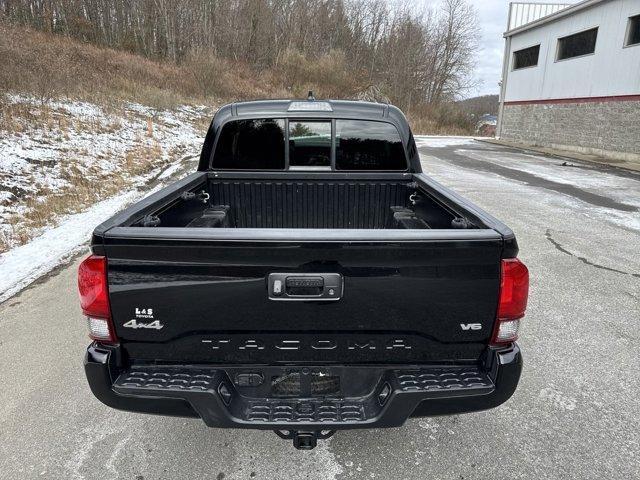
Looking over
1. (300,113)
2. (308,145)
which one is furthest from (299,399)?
(300,113)

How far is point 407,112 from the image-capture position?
132 feet

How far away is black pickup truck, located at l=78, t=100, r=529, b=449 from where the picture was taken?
175cm

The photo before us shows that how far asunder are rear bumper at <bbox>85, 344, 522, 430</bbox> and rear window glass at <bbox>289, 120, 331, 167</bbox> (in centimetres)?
219

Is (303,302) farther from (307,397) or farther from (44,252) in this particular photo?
(44,252)

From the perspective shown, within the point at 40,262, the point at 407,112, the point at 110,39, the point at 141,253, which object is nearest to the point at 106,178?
the point at 40,262

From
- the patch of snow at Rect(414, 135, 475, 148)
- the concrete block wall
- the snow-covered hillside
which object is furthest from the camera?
the patch of snow at Rect(414, 135, 475, 148)

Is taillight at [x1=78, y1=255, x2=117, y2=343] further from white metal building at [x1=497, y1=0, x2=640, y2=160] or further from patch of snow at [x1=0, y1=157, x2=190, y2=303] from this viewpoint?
white metal building at [x1=497, y1=0, x2=640, y2=160]

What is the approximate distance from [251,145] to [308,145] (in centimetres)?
51

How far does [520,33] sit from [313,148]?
26.9 metres

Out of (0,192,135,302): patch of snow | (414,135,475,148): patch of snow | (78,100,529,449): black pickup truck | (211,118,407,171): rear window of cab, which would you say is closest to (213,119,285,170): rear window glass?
(211,118,407,171): rear window of cab

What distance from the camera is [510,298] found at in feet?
6.10

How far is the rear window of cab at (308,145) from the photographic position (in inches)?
143

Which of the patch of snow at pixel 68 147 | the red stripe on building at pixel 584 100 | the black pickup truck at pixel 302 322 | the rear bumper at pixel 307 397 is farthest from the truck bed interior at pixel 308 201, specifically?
the red stripe on building at pixel 584 100

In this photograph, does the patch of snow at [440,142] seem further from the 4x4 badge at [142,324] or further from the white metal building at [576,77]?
the 4x4 badge at [142,324]
